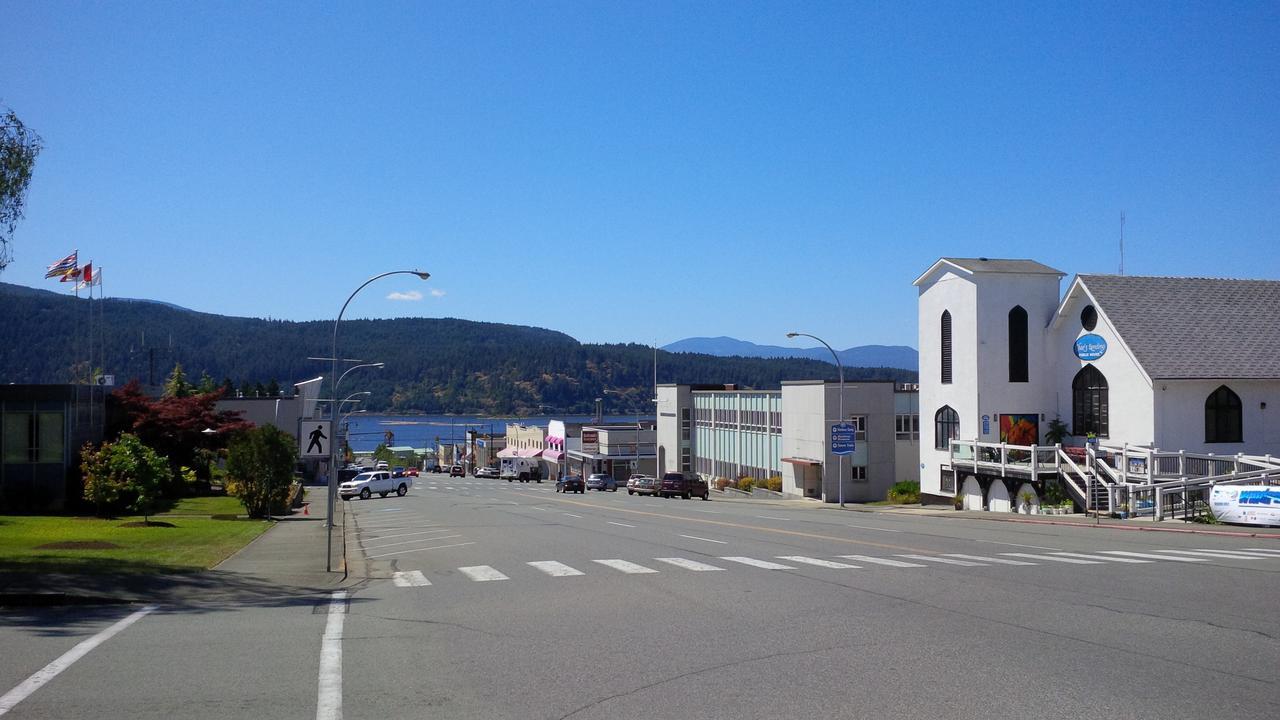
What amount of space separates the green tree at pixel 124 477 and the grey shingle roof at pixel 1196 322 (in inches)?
1467

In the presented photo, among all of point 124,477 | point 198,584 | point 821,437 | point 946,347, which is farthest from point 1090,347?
point 124,477

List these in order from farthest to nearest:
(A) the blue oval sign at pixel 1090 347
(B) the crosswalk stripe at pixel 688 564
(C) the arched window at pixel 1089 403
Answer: (C) the arched window at pixel 1089 403 < (A) the blue oval sign at pixel 1090 347 < (B) the crosswalk stripe at pixel 688 564

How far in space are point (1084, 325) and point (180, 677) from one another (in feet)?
141

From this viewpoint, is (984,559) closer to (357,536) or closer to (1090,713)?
(1090,713)

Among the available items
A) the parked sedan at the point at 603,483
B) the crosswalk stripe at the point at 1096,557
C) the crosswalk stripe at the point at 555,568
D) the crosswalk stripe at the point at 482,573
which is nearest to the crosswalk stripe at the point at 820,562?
the crosswalk stripe at the point at 555,568

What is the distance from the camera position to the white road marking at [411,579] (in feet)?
59.1

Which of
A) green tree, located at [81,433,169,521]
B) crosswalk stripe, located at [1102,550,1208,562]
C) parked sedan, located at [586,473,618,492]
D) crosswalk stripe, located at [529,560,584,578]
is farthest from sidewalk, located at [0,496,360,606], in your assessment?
parked sedan, located at [586,473,618,492]

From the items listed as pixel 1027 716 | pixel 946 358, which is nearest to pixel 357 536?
pixel 1027 716

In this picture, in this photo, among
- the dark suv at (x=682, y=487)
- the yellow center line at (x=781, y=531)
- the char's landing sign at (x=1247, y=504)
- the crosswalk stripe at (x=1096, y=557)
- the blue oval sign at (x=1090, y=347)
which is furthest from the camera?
the dark suv at (x=682, y=487)

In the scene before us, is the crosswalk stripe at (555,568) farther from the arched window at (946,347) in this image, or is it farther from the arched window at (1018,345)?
the arched window at (946,347)

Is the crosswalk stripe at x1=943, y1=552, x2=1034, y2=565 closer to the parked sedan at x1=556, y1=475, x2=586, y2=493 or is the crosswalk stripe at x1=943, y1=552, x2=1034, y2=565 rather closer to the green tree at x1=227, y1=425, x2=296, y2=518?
the green tree at x1=227, y1=425, x2=296, y2=518

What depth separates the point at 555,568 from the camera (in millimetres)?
19891

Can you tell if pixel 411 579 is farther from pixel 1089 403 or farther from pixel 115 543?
pixel 1089 403

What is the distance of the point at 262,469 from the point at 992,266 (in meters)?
33.6
